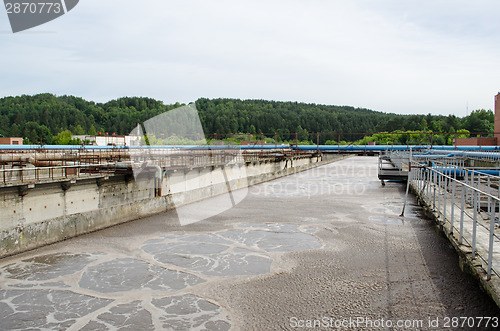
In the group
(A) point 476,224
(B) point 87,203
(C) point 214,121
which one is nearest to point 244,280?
(A) point 476,224

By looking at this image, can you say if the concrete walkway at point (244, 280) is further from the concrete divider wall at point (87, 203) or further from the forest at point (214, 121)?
the forest at point (214, 121)

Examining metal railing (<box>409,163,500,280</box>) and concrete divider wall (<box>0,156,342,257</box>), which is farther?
concrete divider wall (<box>0,156,342,257</box>)

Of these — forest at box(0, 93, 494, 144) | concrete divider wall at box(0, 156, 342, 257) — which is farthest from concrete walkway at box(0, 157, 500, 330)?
forest at box(0, 93, 494, 144)

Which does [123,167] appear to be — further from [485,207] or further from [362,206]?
[485,207]

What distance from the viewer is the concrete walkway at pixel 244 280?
5.63m

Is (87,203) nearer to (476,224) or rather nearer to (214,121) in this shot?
(476,224)

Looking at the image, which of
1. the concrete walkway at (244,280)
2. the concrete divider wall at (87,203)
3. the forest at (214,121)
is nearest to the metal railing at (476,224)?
the concrete walkway at (244,280)

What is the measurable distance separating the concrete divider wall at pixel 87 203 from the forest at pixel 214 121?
89139 millimetres

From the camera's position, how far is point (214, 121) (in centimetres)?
14112

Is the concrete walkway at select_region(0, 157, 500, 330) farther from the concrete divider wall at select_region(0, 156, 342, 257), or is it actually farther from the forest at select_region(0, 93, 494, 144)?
the forest at select_region(0, 93, 494, 144)

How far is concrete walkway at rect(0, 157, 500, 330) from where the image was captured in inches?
222

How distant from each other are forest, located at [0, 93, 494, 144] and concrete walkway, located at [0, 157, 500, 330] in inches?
4000

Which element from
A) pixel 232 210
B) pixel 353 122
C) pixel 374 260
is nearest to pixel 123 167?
pixel 232 210

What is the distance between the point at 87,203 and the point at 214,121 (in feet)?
408
